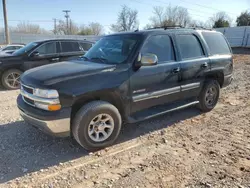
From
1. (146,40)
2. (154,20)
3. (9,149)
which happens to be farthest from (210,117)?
(154,20)

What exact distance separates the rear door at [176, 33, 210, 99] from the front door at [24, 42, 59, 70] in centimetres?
533

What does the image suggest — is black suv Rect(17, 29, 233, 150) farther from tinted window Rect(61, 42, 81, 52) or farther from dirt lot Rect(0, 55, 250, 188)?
tinted window Rect(61, 42, 81, 52)

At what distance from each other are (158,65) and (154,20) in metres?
66.2

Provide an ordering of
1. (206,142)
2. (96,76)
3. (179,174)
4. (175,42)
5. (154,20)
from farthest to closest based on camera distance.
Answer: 1. (154,20)
2. (175,42)
3. (206,142)
4. (96,76)
5. (179,174)

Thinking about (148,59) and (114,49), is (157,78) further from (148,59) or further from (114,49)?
(114,49)

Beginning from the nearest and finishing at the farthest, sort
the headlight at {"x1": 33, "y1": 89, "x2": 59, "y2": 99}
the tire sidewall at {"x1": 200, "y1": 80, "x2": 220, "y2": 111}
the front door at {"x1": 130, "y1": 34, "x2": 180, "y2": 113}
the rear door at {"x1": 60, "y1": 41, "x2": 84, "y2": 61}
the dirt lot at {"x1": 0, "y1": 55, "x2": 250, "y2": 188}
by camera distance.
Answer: the dirt lot at {"x1": 0, "y1": 55, "x2": 250, "y2": 188} < the headlight at {"x1": 33, "y1": 89, "x2": 59, "y2": 99} < the front door at {"x1": 130, "y1": 34, "x2": 180, "y2": 113} < the tire sidewall at {"x1": 200, "y1": 80, "x2": 220, "y2": 111} < the rear door at {"x1": 60, "y1": 41, "x2": 84, "y2": 61}

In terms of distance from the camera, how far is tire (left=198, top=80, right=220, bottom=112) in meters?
5.34

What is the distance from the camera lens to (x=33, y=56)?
8.16m

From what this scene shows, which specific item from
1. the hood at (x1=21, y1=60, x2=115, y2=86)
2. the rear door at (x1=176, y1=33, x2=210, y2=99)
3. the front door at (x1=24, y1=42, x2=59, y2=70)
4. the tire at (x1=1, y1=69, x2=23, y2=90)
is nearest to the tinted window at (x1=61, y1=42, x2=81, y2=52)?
the front door at (x1=24, y1=42, x2=59, y2=70)

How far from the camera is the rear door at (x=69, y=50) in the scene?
8719 millimetres

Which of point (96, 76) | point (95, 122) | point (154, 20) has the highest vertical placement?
point (154, 20)

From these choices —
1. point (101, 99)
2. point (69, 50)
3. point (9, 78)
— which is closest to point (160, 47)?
point (101, 99)

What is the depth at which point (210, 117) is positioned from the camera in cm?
529

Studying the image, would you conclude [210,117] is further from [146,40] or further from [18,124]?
[18,124]
